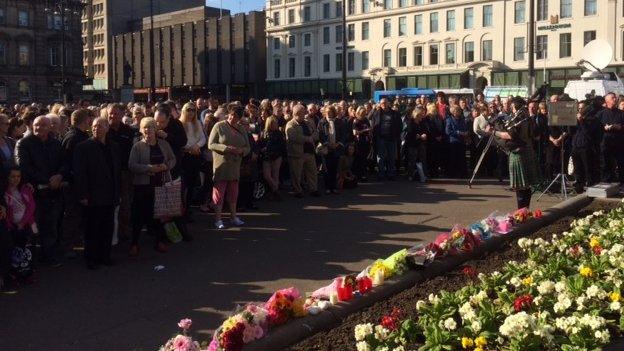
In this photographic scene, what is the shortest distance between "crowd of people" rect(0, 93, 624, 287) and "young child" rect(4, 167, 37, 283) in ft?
0.04

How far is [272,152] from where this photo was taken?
1394 cm

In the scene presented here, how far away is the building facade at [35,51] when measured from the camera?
292 feet

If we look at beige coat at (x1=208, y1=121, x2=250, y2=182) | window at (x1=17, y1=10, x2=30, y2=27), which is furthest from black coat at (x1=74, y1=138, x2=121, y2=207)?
window at (x1=17, y1=10, x2=30, y2=27)

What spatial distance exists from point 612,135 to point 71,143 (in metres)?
11.5

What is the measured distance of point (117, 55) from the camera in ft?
396

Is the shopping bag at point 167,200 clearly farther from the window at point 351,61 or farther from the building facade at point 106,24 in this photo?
the building facade at point 106,24

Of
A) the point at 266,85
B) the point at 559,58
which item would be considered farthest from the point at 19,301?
the point at 266,85

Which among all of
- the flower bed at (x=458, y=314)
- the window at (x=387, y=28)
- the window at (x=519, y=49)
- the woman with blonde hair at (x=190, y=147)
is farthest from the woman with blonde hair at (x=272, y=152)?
the window at (x=387, y=28)

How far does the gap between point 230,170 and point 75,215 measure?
2.83 metres

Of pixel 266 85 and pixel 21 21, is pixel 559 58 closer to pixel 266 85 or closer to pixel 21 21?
pixel 266 85

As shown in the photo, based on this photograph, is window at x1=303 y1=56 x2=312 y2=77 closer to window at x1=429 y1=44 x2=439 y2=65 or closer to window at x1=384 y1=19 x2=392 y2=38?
window at x1=384 y1=19 x2=392 y2=38

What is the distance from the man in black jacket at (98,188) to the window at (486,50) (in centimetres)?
6639

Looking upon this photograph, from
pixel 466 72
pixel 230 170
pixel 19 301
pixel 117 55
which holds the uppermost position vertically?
pixel 117 55

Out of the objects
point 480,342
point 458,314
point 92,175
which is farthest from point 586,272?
point 92,175
